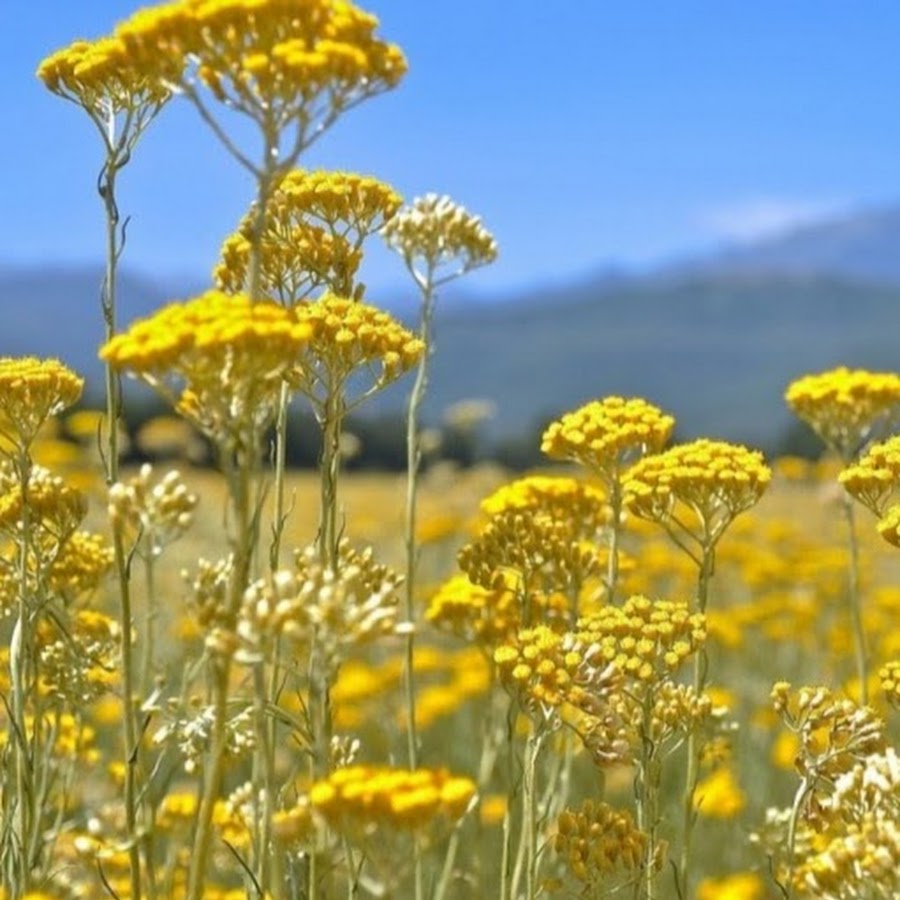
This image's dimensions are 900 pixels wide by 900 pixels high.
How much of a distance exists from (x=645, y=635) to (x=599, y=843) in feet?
1.90

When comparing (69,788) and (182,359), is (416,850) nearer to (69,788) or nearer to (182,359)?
(182,359)

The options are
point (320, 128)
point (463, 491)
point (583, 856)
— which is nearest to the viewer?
point (320, 128)

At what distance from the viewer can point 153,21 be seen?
3.74 m

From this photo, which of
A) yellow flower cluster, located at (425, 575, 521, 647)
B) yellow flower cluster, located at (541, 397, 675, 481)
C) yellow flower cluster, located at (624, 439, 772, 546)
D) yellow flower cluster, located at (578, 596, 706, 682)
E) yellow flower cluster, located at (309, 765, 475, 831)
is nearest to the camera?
yellow flower cluster, located at (309, 765, 475, 831)

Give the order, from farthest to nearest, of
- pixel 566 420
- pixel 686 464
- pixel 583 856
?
pixel 566 420
pixel 686 464
pixel 583 856

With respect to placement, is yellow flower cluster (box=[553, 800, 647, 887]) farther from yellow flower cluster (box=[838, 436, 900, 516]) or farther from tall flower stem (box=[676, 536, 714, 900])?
yellow flower cluster (box=[838, 436, 900, 516])

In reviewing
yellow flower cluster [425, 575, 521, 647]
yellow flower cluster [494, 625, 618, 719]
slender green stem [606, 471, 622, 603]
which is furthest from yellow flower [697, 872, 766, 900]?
yellow flower cluster [494, 625, 618, 719]

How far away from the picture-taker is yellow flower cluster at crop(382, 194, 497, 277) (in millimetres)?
6055

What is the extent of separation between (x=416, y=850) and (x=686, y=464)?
7.09ft

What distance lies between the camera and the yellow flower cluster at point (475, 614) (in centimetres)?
579

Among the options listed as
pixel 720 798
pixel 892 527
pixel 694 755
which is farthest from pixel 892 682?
pixel 720 798

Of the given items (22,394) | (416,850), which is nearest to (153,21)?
(22,394)

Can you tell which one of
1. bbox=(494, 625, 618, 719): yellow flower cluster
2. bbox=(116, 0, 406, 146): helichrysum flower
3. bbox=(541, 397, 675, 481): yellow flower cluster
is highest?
bbox=(116, 0, 406, 146): helichrysum flower

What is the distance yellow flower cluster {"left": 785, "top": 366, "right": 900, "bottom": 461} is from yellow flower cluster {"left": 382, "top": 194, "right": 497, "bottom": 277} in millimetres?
1347
